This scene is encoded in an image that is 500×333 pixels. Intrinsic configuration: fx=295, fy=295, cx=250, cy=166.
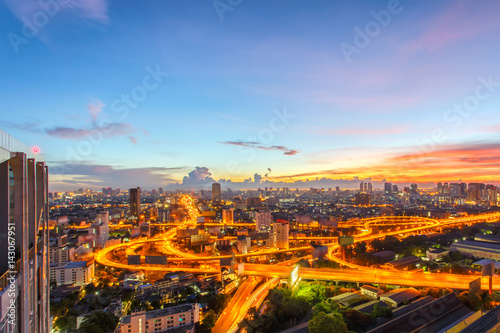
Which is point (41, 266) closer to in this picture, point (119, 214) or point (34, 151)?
point (34, 151)

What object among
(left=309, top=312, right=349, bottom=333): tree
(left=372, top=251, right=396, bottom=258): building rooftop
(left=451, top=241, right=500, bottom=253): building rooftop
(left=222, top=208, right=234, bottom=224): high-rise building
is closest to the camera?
(left=309, top=312, right=349, bottom=333): tree

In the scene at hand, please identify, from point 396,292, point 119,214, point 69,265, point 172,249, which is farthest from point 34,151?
point 119,214

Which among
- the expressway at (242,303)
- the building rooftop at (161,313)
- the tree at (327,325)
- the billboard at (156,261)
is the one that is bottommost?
the expressway at (242,303)

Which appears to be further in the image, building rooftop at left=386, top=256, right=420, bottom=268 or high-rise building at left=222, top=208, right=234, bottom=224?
high-rise building at left=222, top=208, right=234, bottom=224

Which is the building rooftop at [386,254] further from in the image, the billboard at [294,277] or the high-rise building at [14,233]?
the high-rise building at [14,233]

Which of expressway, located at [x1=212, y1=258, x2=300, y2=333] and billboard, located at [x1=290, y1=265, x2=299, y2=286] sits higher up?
billboard, located at [x1=290, y1=265, x2=299, y2=286]

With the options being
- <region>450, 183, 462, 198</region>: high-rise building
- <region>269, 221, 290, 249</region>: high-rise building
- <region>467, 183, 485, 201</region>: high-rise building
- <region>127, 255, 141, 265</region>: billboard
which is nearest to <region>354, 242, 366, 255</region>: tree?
<region>269, 221, 290, 249</region>: high-rise building

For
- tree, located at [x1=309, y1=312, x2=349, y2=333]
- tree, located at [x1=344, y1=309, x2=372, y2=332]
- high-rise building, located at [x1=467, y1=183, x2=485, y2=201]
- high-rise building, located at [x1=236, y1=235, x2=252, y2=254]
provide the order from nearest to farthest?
1. tree, located at [x1=309, y1=312, x2=349, y2=333]
2. tree, located at [x1=344, y1=309, x2=372, y2=332]
3. high-rise building, located at [x1=236, y1=235, x2=252, y2=254]
4. high-rise building, located at [x1=467, y1=183, x2=485, y2=201]

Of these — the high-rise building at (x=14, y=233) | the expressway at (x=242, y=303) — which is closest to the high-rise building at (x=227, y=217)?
the expressway at (x=242, y=303)

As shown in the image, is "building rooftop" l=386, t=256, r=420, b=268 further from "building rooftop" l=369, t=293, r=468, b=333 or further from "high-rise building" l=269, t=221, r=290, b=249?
"high-rise building" l=269, t=221, r=290, b=249
